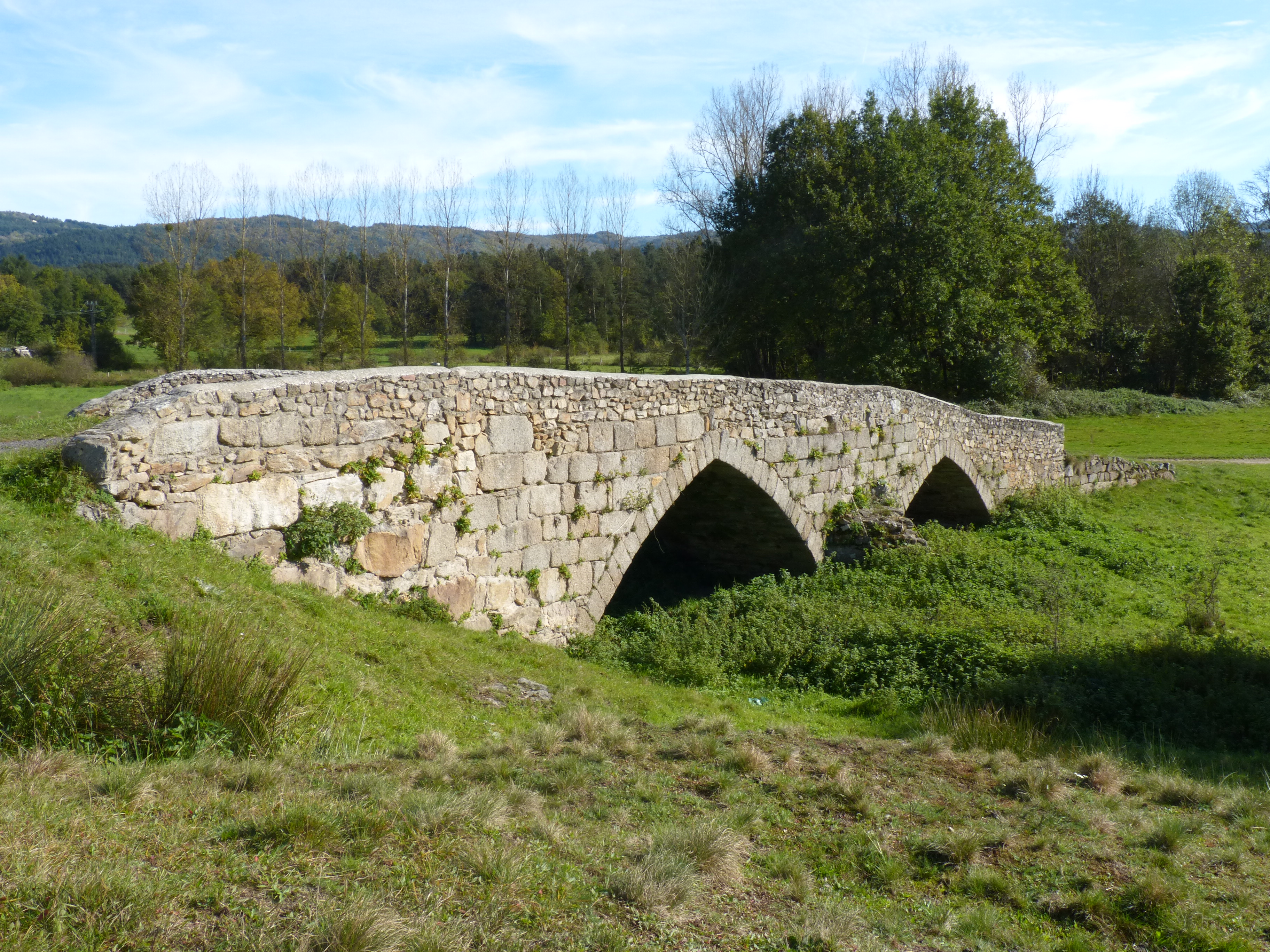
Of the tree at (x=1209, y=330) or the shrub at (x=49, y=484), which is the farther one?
the tree at (x=1209, y=330)

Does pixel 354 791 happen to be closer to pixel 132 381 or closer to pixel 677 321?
pixel 132 381

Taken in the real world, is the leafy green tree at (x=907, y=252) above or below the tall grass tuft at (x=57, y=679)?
above

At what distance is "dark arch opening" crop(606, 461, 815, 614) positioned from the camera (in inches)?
520

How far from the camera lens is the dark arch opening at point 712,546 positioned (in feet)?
43.4

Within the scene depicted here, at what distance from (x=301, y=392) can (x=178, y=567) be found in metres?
1.94

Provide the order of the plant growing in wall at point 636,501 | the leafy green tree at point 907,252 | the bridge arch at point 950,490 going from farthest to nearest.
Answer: the leafy green tree at point 907,252 < the bridge arch at point 950,490 < the plant growing in wall at point 636,501

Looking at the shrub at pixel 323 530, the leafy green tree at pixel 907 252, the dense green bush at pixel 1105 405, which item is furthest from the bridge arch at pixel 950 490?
the dense green bush at pixel 1105 405

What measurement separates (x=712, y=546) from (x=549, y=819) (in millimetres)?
10408

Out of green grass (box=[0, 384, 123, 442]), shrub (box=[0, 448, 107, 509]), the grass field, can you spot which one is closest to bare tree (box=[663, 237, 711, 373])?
green grass (box=[0, 384, 123, 442])

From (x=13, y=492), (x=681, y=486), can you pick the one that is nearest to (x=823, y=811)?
(x=13, y=492)

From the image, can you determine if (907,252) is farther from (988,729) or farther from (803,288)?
(988,729)

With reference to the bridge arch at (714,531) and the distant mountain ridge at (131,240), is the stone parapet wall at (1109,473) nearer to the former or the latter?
the bridge arch at (714,531)

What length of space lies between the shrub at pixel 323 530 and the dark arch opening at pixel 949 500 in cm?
1251

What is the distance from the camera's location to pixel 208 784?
4.03m
